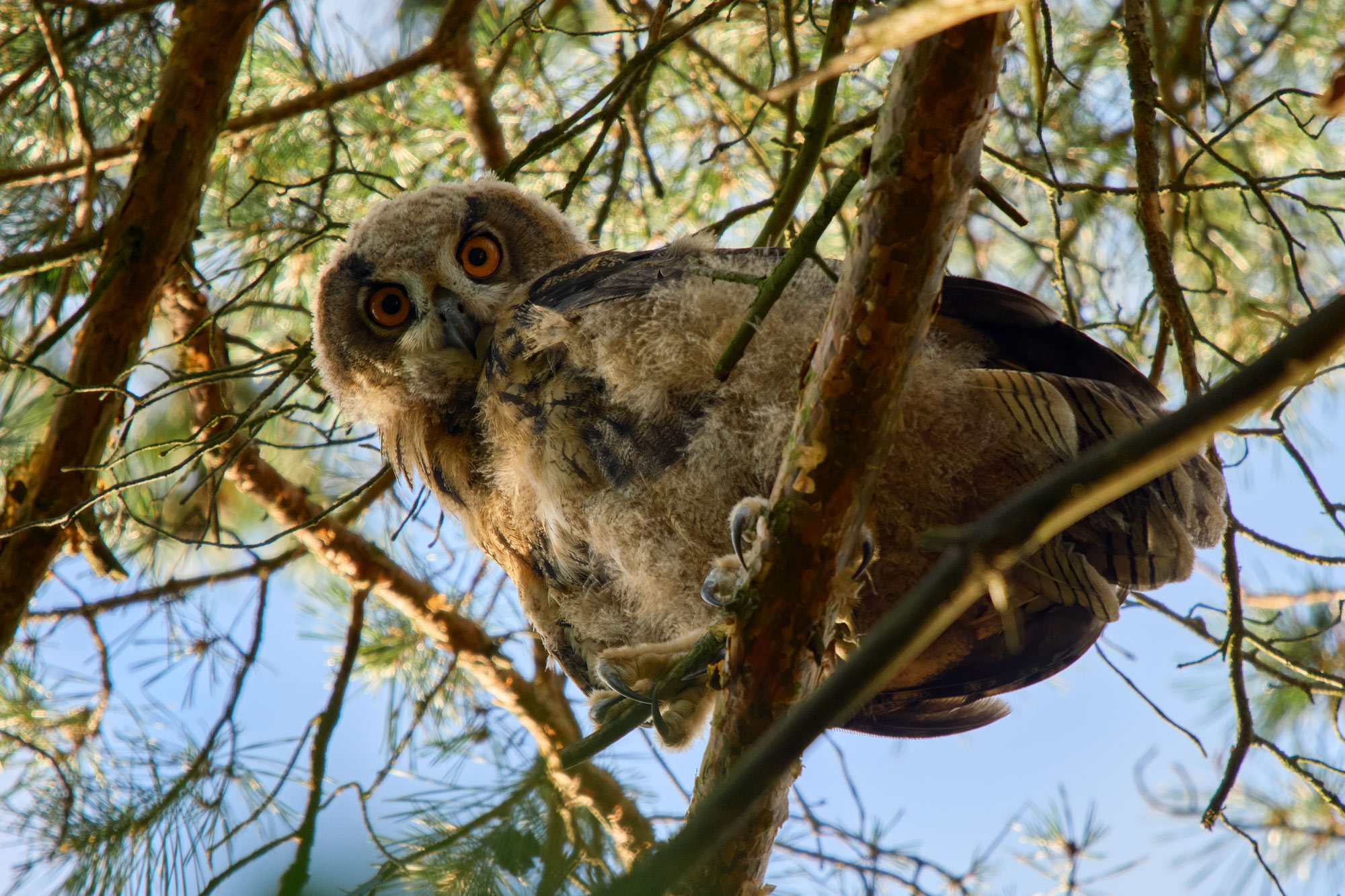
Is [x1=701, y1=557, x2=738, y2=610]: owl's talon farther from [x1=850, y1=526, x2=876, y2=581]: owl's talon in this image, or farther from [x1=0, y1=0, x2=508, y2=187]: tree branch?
[x1=0, y1=0, x2=508, y2=187]: tree branch

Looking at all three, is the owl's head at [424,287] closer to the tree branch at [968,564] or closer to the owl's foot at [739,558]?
the owl's foot at [739,558]

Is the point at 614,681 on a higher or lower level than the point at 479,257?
lower

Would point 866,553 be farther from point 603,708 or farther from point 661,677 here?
point 603,708

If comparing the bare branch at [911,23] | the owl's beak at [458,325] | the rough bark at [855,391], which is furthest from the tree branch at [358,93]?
the bare branch at [911,23]

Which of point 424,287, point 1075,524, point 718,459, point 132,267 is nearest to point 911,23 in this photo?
point 718,459

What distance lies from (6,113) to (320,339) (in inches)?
52.8

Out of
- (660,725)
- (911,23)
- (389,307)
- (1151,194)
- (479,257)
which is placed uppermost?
(1151,194)

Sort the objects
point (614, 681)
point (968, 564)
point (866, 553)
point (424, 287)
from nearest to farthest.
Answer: point (968, 564), point (866, 553), point (614, 681), point (424, 287)

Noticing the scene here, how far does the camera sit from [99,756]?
266 centimetres

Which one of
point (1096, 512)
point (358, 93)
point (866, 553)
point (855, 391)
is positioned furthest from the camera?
point (358, 93)

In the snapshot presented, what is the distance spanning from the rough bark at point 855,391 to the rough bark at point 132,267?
1.63 m

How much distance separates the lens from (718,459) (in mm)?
1802

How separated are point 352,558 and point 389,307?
77 centimetres

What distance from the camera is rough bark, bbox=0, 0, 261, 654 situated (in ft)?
7.09
